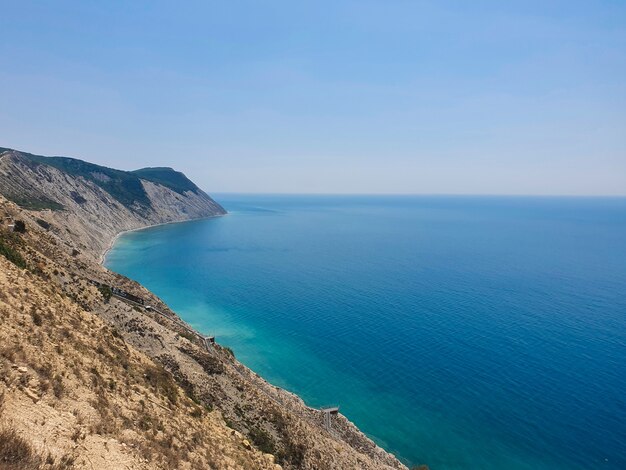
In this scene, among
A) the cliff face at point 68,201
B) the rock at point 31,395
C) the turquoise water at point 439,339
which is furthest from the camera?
the cliff face at point 68,201

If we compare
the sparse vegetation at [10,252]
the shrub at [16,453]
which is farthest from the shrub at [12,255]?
the shrub at [16,453]

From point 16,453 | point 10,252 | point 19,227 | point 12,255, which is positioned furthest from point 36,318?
point 19,227

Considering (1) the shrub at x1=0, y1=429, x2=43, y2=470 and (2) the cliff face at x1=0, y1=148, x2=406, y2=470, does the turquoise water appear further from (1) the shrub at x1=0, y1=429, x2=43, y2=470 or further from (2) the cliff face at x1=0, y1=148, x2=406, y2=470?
(1) the shrub at x1=0, y1=429, x2=43, y2=470

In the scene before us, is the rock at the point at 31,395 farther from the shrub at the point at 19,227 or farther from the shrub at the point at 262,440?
the shrub at the point at 19,227

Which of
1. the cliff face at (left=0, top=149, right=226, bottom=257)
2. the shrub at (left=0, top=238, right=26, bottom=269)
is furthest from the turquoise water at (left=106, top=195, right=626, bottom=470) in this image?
the shrub at (left=0, top=238, right=26, bottom=269)

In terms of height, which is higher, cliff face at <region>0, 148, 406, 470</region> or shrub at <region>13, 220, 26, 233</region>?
shrub at <region>13, 220, 26, 233</region>

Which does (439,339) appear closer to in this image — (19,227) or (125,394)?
(125,394)

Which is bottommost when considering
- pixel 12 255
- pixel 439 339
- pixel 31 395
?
pixel 439 339

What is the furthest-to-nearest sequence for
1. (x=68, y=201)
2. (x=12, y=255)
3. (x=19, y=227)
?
(x=68, y=201) < (x=19, y=227) < (x=12, y=255)

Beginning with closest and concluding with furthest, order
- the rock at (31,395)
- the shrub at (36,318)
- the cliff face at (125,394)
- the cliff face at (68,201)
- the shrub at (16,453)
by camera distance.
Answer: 1. the shrub at (16,453)
2. the rock at (31,395)
3. the cliff face at (125,394)
4. the shrub at (36,318)
5. the cliff face at (68,201)

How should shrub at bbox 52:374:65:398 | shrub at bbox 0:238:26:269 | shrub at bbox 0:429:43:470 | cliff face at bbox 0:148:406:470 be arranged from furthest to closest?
shrub at bbox 0:238:26:269, shrub at bbox 52:374:65:398, cliff face at bbox 0:148:406:470, shrub at bbox 0:429:43:470
